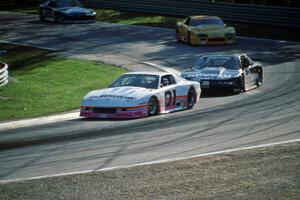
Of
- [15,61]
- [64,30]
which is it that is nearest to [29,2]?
[64,30]

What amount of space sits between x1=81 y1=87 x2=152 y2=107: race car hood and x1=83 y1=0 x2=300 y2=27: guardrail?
20414 millimetres

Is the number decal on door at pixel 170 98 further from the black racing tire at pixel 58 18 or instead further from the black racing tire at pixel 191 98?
the black racing tire at pixel 58 18

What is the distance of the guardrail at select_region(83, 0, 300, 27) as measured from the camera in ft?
123

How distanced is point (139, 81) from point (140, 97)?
1389 mm

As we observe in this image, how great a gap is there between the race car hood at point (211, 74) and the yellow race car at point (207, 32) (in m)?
10.3

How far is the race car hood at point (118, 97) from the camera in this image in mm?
17594

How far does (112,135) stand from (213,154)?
3182mm

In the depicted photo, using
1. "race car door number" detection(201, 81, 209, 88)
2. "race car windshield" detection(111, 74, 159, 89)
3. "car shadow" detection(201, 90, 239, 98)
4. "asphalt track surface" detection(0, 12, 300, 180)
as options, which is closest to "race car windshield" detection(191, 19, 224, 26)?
"asphalt track surface" detection(0, 12, 300, 180)

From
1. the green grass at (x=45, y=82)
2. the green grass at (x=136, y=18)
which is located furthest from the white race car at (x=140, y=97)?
the green grass at (x=136, y=18)

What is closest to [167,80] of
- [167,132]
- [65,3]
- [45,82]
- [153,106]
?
[153,106]

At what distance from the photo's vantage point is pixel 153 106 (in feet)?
59.9

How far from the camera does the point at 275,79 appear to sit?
25.2 m

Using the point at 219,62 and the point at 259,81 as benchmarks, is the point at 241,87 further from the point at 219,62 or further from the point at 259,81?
the point at 259,81

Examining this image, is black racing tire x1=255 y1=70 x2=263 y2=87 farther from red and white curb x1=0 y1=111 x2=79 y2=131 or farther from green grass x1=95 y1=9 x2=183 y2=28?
green grass x1=95 y1=9 x2=183 y2=28
